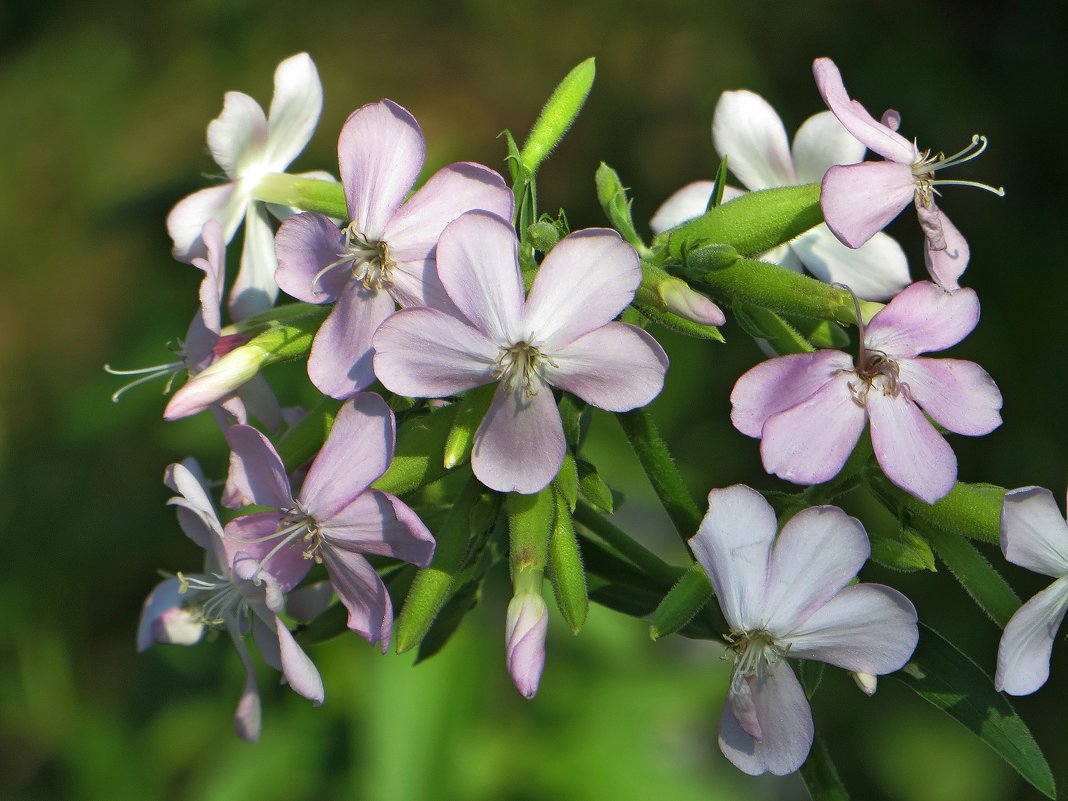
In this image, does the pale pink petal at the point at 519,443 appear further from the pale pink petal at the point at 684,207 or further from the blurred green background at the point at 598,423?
the blurred green background at the point at 598,423

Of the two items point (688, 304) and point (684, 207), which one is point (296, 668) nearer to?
point (688, 304)

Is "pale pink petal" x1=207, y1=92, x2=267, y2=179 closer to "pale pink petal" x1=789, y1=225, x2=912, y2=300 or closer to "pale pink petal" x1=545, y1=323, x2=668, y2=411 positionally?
"pale pink petal" x1=545, y1=323, x2=668, y2=411

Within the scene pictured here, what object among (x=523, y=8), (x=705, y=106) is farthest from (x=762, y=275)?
(x=523, y=8)

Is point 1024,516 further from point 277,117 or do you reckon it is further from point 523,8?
point 523,8

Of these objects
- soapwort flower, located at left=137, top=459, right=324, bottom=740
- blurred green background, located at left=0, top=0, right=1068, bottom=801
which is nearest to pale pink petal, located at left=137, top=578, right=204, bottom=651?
soapwort flower, located at left=137, top=459, right=324, bottom=740

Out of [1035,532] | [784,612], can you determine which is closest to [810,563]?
[784,612]

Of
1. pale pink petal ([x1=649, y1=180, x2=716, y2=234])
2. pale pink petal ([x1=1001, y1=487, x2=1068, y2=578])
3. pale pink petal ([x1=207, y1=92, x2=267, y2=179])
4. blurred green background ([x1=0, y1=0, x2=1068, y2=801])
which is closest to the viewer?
pale pink petal ([x1=1001, y1=487, x2=1068, y2=578])
